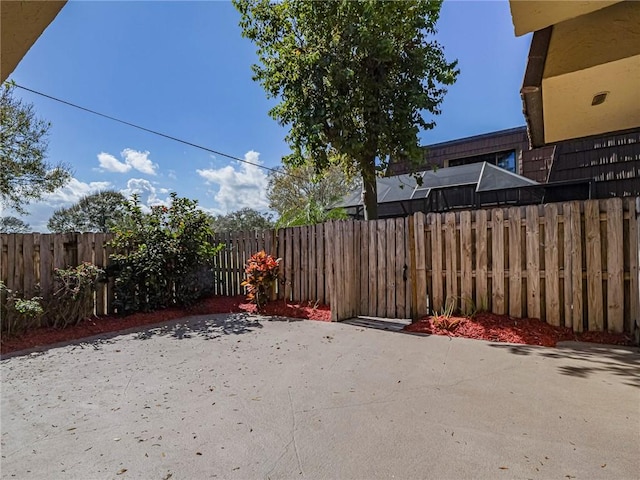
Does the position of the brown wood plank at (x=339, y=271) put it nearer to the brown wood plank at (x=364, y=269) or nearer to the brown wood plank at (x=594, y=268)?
the brown wood plank at (x=364, y=269)

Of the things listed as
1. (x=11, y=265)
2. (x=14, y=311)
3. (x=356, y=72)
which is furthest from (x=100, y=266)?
(x=356, y=72)

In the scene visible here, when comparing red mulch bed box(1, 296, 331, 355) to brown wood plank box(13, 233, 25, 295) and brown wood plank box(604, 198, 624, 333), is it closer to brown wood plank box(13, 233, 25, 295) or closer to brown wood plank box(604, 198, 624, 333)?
brown wood plank box(13, 233, 25, 295)

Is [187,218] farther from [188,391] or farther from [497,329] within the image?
[497,329]

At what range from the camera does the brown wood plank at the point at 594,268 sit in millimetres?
4125

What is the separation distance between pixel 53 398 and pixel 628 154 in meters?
11.1

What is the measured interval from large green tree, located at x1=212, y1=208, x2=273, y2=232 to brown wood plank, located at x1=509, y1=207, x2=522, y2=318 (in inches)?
691

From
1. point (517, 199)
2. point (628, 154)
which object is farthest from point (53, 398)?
point (628, 154)

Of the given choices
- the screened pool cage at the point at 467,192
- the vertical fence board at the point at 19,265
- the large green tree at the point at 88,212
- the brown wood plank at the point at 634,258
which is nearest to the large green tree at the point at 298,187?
the screened pool cage at the point at 467,192

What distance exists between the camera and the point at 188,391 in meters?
2.96

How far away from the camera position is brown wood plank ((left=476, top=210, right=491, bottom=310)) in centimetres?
490

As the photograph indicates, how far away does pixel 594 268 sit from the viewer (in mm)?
4180

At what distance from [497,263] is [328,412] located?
357 centimetres

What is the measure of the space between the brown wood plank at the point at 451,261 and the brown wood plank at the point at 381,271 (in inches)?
39.9

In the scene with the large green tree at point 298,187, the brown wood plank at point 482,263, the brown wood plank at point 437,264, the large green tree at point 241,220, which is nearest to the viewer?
the brown wood plank at point 482,263
